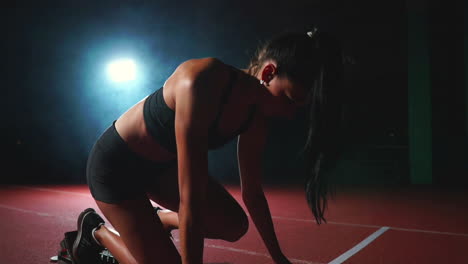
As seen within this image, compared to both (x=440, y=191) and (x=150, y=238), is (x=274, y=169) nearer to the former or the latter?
(x=440, y=191)

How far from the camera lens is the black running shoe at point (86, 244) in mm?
2062

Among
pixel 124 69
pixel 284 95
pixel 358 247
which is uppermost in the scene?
pixel 124 69

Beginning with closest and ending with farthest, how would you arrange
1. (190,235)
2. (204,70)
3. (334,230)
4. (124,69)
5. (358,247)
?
1. (190,235)
2. (204,70)
3. (358,247)
4. (334,230)
5. (124,69)

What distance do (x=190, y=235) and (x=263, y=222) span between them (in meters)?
0.74

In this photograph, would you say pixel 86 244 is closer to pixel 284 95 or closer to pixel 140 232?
pixel 140 232

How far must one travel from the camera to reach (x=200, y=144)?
4.23 ft

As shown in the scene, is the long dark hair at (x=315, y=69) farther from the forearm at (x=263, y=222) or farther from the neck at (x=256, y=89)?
the forearm at (x=263, y=222)

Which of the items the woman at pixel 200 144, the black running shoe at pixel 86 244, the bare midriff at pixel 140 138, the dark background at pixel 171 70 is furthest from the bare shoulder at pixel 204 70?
the dark background at pixel 171 70

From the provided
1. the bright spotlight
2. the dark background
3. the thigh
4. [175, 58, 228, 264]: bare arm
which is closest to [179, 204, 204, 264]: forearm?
[175, 58, 228, 264]: bare arm

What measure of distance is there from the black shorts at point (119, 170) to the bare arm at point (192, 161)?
1.83 ft

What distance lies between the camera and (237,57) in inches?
412

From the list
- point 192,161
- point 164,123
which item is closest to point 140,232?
point 164,123

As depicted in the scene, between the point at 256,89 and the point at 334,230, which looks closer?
the point at 256,89

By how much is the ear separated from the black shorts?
0.73m
